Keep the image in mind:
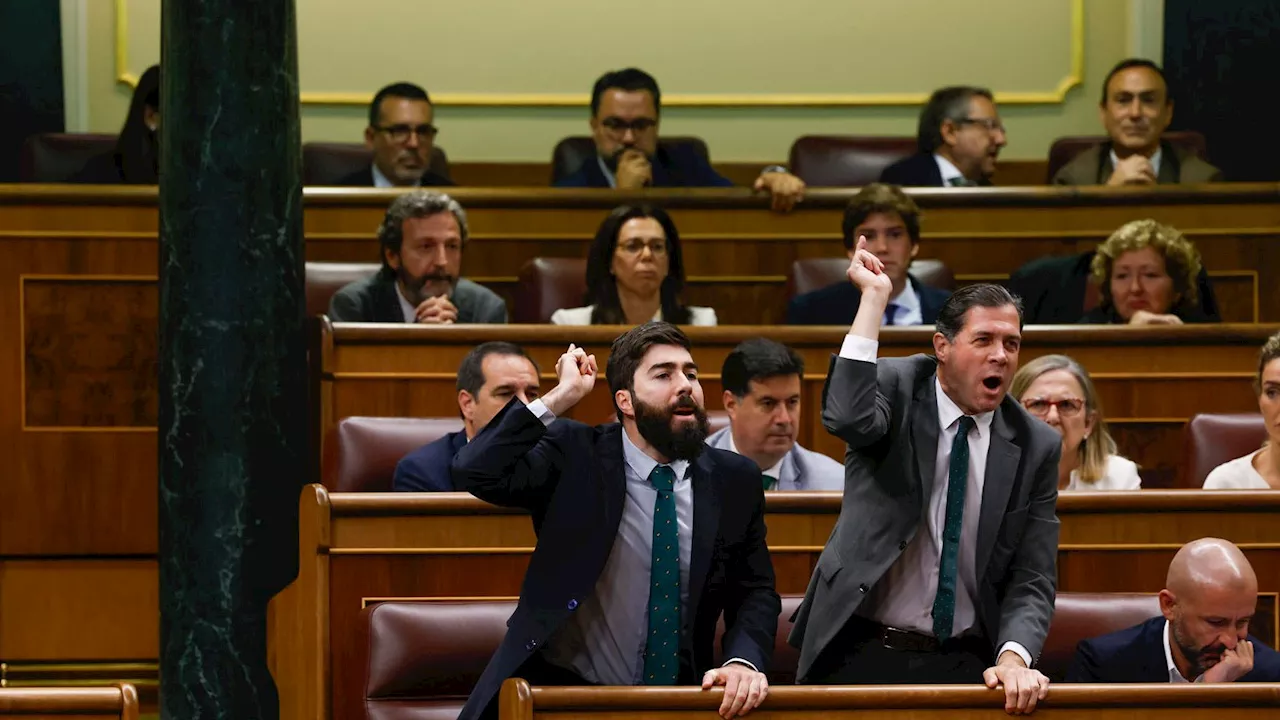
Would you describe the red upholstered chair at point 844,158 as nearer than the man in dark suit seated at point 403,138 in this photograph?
No

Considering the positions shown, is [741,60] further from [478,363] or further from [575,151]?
[478,363]

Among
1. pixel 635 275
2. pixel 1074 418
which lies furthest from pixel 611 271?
pixel 1074 418

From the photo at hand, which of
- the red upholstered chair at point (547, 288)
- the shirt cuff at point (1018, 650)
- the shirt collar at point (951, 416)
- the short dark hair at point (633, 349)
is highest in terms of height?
the red upholstered chair at point (547, 288)

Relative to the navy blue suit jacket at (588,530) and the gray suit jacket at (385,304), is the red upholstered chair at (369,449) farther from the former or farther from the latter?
the navy blue suit jacket at (588,530)

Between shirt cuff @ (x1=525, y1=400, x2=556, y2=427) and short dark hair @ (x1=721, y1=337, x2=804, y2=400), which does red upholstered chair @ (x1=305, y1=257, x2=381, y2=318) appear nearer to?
short dark hair @ (x1=721, y1=337, x2=804, y2=400)

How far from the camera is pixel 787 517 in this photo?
214cm

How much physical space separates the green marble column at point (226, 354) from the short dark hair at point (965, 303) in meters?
0.83

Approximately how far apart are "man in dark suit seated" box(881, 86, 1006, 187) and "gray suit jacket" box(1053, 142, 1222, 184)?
6.2 inches

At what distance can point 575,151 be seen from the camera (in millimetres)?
3590

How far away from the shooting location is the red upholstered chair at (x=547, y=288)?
2.98 metres

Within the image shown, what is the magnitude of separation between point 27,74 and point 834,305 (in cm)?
193

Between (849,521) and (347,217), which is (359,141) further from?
(849,521)

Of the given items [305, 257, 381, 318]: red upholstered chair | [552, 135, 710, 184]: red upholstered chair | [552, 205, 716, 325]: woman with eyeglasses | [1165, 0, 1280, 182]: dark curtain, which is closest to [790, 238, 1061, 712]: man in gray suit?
[552, 205, 716, 325]: woman with eyeglasses

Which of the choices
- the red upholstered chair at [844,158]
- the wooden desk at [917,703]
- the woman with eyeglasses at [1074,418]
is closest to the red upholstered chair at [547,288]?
the red upholstered chair at [844,158]
